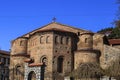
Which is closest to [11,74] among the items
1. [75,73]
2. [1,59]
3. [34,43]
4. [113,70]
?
[34,43]

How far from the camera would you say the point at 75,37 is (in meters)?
49.6

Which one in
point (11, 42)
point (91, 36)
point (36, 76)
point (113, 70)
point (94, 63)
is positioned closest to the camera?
point (36, 76)

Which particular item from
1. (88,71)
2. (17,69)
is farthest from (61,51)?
(17,69)

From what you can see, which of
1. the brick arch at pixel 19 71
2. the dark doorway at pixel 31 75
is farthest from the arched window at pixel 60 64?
the dark doorway at pixel 31 75

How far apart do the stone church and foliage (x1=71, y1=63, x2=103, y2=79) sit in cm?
168

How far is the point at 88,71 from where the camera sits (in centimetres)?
4397

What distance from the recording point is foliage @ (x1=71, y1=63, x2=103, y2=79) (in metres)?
43.4

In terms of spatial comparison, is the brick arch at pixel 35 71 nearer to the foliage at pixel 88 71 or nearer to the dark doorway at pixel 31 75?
the dark doorway at pixel 31 75

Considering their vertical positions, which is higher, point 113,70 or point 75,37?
point 75,37

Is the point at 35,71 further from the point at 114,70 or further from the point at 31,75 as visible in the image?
the point at 114,70

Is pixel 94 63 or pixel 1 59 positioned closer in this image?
pixel 94 63

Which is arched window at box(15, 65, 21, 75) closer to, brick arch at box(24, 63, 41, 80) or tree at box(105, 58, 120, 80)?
tree at box(105, 58, 120, 80)

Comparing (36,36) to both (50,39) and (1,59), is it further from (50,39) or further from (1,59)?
(1,59)

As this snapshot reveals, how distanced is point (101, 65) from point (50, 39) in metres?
8.45
